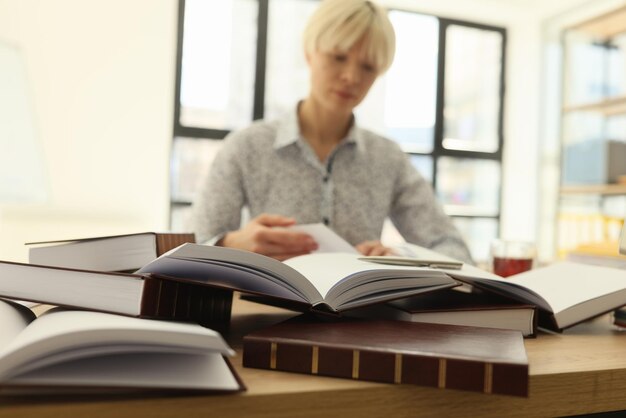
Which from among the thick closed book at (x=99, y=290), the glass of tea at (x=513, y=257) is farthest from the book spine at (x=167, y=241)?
the glass of tea at (x=513, y=257)

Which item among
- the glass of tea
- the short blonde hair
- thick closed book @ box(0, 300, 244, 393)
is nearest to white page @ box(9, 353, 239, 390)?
thick closed book @ box(0, 300, 244, 393)

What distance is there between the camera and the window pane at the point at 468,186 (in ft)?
14.2

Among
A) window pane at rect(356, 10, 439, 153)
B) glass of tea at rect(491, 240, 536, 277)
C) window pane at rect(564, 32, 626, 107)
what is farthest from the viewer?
window pane at rect(356, 10, 439, 153)

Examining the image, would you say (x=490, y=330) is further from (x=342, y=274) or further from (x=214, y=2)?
(x=214, y=2)

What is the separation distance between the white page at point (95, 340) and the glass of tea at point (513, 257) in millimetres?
780

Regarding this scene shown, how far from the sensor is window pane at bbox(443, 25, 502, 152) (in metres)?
4.34

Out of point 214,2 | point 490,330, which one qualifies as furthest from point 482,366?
point 214,2

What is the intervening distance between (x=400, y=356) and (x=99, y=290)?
0.24m

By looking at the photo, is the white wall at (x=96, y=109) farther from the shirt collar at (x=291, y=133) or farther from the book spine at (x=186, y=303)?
the book spine at (x=186, y=303)

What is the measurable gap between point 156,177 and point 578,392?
10.7 feet

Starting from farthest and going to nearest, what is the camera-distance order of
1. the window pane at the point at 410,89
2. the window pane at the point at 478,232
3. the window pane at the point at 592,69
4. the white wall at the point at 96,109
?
the window pane at the point at 478,232
the window pane at the point at 410,89
the window pane at the point at 592,69
the white wall at the point at 96,109

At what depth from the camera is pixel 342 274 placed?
1.73ft

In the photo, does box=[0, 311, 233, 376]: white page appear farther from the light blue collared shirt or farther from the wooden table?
the light blue collared shirt

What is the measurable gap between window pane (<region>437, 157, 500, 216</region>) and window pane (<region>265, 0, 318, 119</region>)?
4.23 feet
